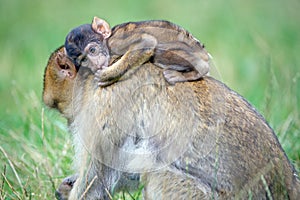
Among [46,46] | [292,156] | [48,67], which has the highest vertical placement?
[48,67]

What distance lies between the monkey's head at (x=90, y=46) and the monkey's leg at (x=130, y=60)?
15 cm

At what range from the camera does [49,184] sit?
292 inches

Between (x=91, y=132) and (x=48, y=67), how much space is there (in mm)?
801

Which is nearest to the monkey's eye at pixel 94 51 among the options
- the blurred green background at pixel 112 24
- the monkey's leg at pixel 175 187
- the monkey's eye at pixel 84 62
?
the monkey's eye at pixel 84 62

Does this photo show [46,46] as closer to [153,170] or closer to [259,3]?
[259,3]

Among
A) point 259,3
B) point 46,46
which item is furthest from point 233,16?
point 46,46

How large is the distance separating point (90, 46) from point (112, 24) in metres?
8.55

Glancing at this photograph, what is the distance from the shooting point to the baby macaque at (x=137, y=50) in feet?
20.4

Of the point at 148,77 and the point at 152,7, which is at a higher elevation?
the point at 148,77

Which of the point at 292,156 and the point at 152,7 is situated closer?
the point at 292,156

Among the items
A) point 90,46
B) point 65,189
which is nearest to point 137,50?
point 90,46

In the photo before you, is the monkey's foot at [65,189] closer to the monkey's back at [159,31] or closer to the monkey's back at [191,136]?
the monkey's back at [191,136]

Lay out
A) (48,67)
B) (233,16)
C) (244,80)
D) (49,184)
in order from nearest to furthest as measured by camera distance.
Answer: (48,67) → (49,184) → (244,80) → (233,16)

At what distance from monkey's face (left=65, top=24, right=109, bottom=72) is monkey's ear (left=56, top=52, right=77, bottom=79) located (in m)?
0.06
